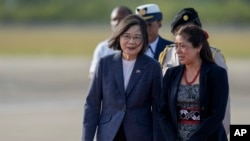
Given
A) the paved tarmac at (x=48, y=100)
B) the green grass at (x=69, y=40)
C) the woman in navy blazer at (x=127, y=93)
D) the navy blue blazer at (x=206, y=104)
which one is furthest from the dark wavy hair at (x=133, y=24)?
the green grass at (x=69, y=40)

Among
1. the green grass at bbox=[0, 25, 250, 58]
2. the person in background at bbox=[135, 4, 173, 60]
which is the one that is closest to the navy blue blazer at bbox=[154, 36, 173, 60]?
the person in background at bbox=[135, 4, 173, 60]

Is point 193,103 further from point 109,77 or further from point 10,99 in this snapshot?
point 10,99

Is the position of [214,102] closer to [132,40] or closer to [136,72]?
[136,72]

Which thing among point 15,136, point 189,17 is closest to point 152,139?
point 189,17

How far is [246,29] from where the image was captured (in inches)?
2825

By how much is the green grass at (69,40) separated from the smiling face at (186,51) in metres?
38.8

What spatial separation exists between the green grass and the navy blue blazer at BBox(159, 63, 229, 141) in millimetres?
38838

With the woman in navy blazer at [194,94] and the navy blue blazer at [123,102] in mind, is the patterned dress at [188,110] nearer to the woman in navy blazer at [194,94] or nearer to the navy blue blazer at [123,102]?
the woman in navy blazer at [194,94]

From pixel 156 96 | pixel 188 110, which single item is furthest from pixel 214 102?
pixel 156 96

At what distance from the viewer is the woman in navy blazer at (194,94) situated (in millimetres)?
6020

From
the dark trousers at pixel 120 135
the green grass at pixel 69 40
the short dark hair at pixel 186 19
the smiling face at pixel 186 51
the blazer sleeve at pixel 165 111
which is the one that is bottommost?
the dark trousers at pixel 120 135

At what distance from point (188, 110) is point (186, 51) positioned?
411mm

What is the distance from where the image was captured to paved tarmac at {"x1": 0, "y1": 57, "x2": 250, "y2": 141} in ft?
46.5

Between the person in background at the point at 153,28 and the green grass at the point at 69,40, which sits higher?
the green grass at the point at 69,40
